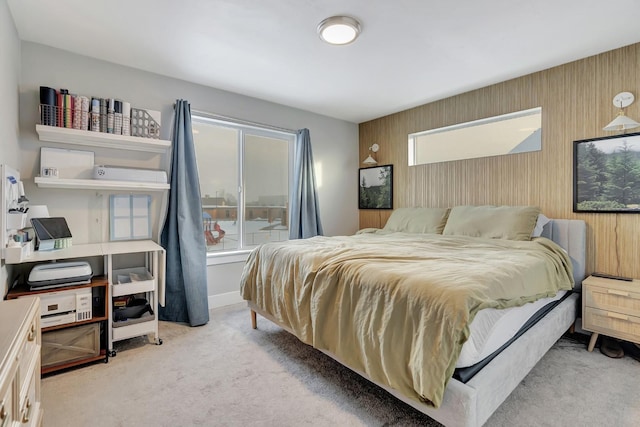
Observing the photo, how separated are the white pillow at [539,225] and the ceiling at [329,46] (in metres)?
1.38

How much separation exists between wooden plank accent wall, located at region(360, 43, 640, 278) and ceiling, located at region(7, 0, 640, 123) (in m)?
0.16

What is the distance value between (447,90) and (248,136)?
234 centimetres

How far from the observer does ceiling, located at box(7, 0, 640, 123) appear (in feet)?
6.50

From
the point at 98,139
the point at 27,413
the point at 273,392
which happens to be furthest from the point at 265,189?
the point at 27,413

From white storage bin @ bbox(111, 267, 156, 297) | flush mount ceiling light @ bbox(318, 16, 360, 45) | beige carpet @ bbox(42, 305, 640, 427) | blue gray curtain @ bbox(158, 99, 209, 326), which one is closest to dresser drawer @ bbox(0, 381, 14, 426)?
beige carpet @ bbox(42, 305, 640, 427)

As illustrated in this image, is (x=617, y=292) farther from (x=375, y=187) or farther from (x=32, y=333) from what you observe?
(x=32, y=333)

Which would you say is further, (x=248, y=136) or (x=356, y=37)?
(x=248, y=136)

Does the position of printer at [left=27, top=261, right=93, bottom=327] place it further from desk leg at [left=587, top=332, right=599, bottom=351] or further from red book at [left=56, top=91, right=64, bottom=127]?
desk leg at [left=587, top=332, right=599, bottom=351]

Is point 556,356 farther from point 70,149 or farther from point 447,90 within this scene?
point 70,149

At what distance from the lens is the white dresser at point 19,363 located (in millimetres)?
853

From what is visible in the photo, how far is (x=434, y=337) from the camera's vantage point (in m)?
1.29

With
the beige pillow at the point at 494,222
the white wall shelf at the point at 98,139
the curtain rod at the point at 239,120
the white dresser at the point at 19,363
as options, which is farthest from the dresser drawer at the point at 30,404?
the beige pillow at the point at 494,222

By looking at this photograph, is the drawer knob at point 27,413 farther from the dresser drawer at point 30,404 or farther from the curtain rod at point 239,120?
the curtain rod at point 239,120

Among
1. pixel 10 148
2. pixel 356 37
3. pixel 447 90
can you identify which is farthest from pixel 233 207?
pixel 447 90
